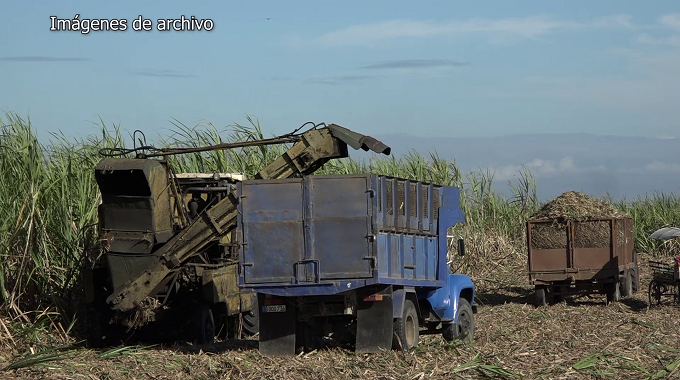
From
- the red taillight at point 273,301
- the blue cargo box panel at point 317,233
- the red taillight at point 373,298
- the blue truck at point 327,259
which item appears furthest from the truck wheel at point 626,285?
the red taillight at point 273,301

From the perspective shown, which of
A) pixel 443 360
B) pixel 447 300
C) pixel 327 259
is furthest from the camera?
pixel 447 300

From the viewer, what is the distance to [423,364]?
12.6 meters

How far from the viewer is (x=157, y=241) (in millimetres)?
16359

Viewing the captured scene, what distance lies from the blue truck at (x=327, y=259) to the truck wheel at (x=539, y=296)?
8342mm

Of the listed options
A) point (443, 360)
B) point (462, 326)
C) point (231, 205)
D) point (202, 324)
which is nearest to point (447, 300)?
point (462, 326)

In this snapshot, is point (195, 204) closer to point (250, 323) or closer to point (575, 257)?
point (250, 323)

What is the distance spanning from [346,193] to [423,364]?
97.5 inches

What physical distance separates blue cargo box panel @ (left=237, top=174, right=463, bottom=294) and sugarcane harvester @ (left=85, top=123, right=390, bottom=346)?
6.84 feet

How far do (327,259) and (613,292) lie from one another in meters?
10.6

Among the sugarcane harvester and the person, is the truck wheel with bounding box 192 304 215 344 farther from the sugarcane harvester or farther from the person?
the person

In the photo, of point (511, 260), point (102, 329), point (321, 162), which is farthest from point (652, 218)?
point (102, 329)

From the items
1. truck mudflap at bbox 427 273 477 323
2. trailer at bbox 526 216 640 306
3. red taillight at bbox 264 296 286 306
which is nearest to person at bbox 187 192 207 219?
red taillight at bbox 264 296 286 306

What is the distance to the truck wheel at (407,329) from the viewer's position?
13969 mm

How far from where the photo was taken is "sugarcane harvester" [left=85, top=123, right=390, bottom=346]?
1587 centimetres
